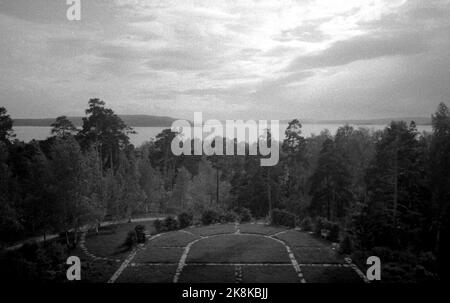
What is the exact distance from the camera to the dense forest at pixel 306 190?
22250mm

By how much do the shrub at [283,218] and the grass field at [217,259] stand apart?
2154 millimetres

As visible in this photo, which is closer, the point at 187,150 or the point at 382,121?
the point at 382,121

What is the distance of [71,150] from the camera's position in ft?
76.1

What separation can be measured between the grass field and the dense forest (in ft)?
5.99

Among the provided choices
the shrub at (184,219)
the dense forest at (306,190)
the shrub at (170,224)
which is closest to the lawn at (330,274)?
the dense forest at (306,190)

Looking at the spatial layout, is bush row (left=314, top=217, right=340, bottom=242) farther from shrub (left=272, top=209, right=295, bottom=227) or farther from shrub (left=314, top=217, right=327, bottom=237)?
shrub (left=272, top=209, right=295, bottom=227)

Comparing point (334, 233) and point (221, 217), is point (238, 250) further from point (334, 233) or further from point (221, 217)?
point (221, 217)

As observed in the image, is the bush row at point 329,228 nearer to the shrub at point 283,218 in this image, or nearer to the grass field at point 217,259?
the grass field at point 217,259

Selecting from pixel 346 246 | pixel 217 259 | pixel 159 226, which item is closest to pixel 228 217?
pixel 159 226

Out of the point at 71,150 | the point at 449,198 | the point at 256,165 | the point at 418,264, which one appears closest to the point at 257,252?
the point at 418,264

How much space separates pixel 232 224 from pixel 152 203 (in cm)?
Answer: 896

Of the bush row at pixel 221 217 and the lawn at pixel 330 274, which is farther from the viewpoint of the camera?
the bush row at pixel 221 217
